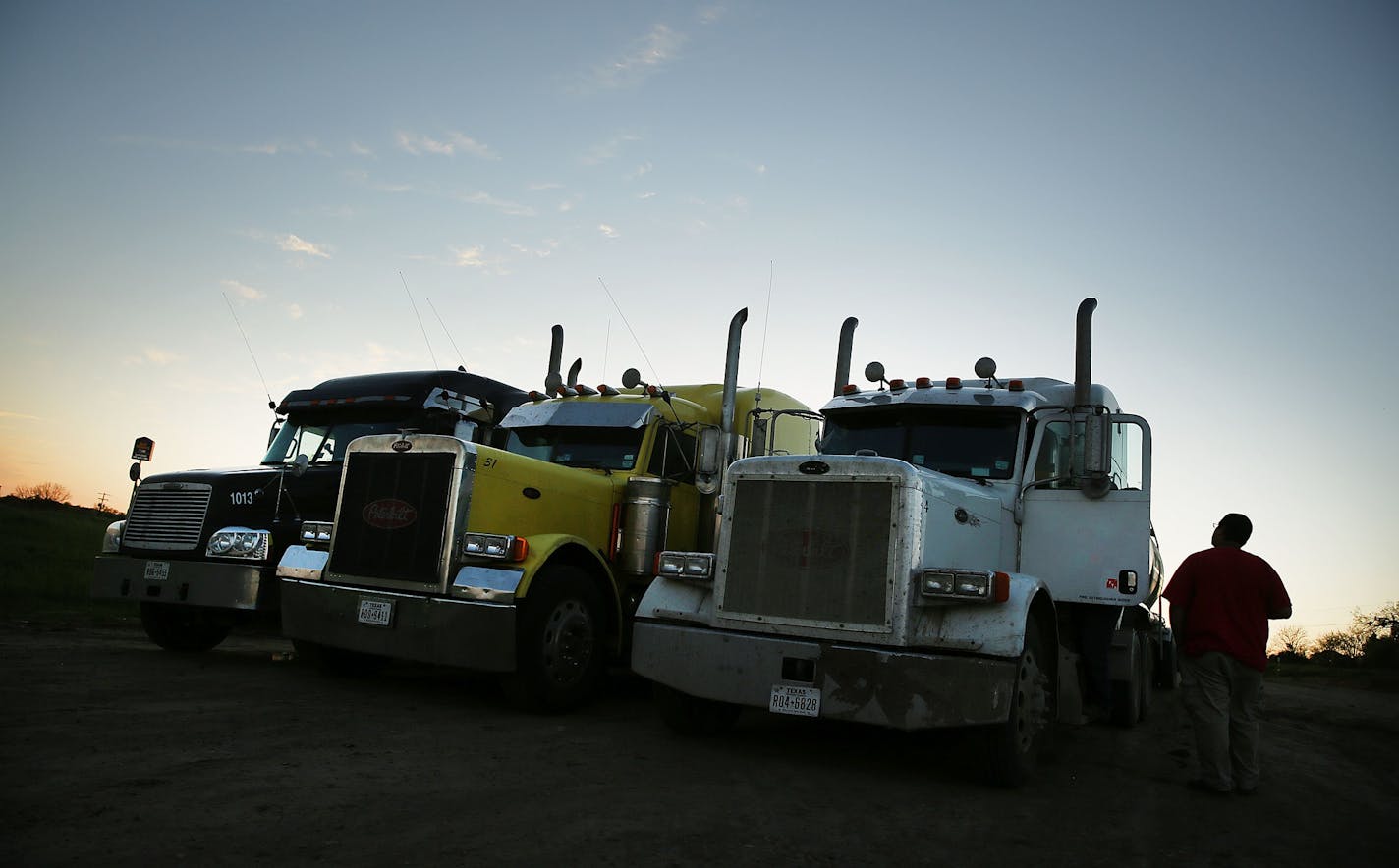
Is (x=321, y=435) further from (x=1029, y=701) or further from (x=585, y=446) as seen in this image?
(x=1029, y=701)

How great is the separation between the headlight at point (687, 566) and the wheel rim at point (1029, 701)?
7.13 feet

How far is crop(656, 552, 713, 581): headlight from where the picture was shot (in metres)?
6.78

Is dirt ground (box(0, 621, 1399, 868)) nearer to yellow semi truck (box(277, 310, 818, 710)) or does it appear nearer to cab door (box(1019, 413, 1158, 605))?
yellow semi truck (box(277, 310, 818, 710))

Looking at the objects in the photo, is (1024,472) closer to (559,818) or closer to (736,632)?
(736,632)

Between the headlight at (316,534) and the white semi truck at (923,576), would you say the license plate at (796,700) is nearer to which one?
the white semi truck at (923,576)

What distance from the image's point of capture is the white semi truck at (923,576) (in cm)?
584

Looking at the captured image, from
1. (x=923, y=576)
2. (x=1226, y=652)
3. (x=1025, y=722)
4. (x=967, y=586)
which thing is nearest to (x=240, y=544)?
(x=923, y=576)

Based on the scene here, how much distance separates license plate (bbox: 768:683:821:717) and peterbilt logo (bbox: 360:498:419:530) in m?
3.45

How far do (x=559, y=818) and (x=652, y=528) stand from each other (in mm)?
4461

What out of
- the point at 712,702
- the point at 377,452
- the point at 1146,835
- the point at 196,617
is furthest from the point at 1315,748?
the point at 196,617

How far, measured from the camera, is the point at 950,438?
318 inches

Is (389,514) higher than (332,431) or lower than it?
lower

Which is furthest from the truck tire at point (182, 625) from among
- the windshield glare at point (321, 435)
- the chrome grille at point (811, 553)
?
the chrome grille at point (811, 553)

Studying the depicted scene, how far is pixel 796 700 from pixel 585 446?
4.21m
